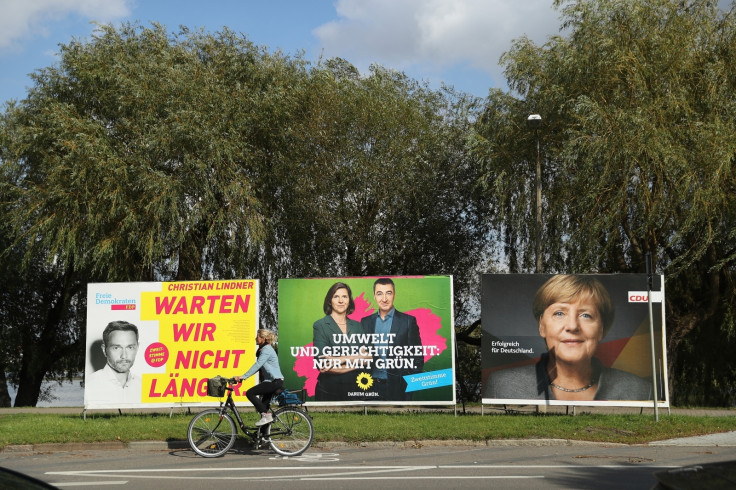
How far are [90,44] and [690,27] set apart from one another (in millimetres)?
18422

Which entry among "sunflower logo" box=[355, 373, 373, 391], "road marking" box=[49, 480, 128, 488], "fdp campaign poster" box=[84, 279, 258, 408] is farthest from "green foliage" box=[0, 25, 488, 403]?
"road marking" box=[49, 480, 128, 488]

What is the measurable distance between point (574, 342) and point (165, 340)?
8.77 m

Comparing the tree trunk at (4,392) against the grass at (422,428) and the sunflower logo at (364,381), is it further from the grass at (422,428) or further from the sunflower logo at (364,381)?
the sunflower logo at (364,381)

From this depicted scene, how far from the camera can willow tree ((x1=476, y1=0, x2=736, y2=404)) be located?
20.9m

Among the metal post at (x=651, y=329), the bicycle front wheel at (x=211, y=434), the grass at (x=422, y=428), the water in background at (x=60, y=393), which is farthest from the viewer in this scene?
the water in background at (x=60, y=393)

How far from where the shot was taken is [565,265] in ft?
77.3

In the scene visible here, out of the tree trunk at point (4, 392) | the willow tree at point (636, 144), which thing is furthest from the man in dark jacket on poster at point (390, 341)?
the tree trunk at point (4, 392)

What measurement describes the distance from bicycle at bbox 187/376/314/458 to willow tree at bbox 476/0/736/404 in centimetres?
1158

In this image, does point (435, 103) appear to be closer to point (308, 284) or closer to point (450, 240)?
point (450, 240)

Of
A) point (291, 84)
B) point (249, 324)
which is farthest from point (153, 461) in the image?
point (291, 84)

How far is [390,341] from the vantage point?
17328 millimetres

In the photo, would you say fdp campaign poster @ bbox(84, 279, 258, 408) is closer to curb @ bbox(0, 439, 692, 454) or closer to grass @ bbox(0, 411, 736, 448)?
grass @ bbox(0, 411, 736, 448)

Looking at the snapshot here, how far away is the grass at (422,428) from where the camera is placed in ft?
46.5

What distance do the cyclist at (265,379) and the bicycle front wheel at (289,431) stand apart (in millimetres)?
173
